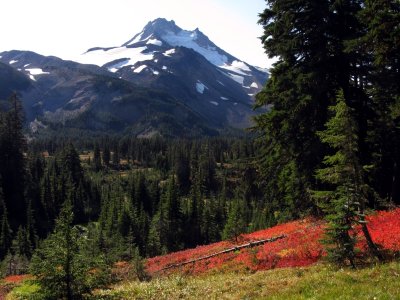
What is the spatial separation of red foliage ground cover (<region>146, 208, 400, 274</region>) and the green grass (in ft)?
5.75

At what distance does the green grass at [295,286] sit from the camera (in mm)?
12812

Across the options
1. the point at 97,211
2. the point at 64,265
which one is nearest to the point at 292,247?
the point at 64,265

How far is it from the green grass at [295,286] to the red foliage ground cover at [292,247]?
175 centimetres

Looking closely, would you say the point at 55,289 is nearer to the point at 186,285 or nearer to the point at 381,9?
the point at 186,285

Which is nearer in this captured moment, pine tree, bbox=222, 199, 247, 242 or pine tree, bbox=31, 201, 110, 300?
pine tree, bbox=31, 201, 110, 300

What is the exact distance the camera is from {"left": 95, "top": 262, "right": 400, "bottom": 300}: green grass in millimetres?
12812

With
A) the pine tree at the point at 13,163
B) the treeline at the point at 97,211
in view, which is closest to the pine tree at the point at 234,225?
the treeline at the point at 97,211

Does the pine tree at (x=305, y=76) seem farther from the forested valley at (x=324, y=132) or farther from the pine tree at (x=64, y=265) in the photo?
the pine tree at (x=64, y=265)

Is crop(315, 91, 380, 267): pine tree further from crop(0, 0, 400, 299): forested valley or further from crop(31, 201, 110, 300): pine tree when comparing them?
crop(31, 201, 110, 300): pine tree

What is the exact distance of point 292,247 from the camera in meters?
22.4

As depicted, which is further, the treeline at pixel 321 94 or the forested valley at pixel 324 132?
the treeline at pixel 321 94

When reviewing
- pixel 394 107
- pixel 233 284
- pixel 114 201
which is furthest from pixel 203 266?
pixel 114 201

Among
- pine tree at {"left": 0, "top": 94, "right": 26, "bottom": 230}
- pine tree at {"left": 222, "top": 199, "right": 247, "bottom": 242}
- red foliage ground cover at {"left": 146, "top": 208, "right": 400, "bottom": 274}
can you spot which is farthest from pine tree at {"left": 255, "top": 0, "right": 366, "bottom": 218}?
pine tree at {"left": 0, "top": 94, "right": 26, "bottom": 230}

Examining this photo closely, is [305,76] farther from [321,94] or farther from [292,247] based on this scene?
[292,247]
